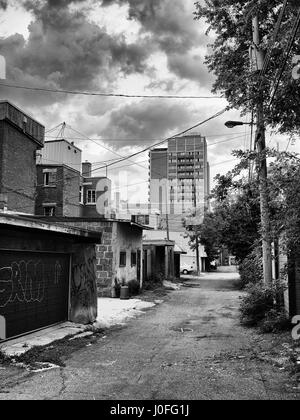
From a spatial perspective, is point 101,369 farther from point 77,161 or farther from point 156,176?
point 156,176

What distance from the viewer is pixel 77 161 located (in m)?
47.4

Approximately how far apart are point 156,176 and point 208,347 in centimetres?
7192

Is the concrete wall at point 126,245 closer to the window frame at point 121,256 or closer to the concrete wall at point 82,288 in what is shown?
the window frame at point 121,256

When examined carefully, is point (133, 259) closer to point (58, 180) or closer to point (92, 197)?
point (58, 180)

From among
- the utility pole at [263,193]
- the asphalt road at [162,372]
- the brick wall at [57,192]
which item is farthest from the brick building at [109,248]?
the brick wall at [57,192]

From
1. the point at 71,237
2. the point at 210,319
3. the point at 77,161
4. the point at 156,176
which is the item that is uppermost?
the point at 156,176

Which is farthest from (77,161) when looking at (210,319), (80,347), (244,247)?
(80,347)

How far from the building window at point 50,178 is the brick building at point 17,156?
716 cm

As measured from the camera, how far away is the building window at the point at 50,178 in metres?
43.2

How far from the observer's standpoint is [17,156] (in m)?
33.0

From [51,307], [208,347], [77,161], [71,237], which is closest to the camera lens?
[208,347]

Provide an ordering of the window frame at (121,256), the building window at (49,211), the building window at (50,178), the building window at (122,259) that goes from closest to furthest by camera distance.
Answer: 1. the window frame at (121,256)
2. the building window at (122,259)
3. the building window at (49,211)
4. the building window at (50,178)

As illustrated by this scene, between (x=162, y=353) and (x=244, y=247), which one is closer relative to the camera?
(x=162, y=353)

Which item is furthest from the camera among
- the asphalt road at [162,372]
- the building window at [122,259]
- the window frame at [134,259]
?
the window frame at [134,259]
